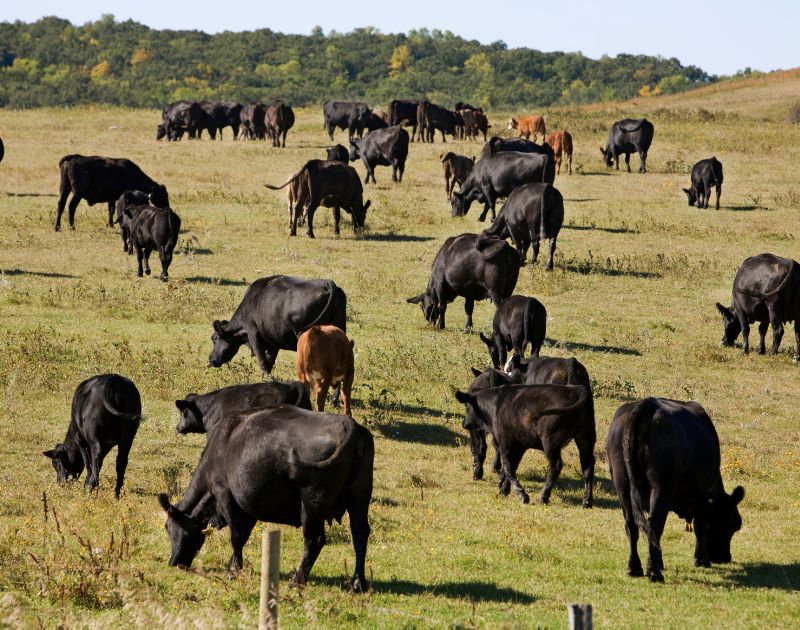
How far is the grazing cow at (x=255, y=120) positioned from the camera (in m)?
53.1

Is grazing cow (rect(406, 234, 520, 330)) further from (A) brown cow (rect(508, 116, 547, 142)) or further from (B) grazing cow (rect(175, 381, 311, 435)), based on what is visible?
(A) brown cow (rect(508, 116, 547, 142))

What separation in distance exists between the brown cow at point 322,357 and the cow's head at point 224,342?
3016mm

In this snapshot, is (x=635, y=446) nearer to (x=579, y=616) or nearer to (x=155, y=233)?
(x=579, y=616)

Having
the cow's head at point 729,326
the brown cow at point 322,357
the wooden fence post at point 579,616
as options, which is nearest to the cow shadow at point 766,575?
the wooden fence post at point 579,616

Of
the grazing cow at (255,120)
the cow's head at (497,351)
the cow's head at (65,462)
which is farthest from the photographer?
the grazing cow at (255,120)

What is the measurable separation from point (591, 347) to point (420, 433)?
6.24 meters

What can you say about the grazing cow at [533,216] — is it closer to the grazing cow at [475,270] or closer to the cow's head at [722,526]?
the grazing cow at [475,270]

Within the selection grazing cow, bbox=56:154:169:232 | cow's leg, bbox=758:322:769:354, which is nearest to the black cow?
grazing cow, bbox=56:154:169:232

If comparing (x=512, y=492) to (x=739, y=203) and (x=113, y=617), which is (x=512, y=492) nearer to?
(x=113, y=617)

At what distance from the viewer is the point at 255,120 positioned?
53125 mm

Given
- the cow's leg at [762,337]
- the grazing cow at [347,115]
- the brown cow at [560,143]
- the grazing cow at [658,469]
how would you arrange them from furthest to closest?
the grazing cow at [347,115] < the brown cow at [560,143] < the cow's leg at [762,337] < the grazing cow at [658,469]

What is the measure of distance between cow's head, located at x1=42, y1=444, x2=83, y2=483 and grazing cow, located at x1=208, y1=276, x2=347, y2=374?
4509 millimetres

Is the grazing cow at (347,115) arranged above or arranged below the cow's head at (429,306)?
above

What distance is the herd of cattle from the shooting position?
390 inches
